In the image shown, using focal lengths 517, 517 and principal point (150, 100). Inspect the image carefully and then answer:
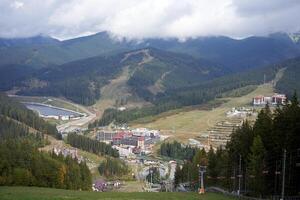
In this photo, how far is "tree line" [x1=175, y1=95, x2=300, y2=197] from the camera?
174ft

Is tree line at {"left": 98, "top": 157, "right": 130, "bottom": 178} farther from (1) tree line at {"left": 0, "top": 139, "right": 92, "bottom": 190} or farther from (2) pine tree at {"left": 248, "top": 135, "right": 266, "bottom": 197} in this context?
(2) pine tree at {"left": 248, "top": 135, "right": 266, "bottom": 197}

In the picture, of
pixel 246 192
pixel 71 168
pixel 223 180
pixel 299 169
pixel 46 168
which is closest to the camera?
pixel 299 169

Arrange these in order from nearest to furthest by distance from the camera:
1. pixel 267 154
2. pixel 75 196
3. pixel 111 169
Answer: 1. pixel 75 196
2. pixel 267 154
3. pixel 111 169

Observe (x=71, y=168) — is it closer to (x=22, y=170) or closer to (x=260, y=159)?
(x=22, y=170)

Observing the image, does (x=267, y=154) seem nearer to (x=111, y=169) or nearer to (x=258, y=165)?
(x=258, y=165)

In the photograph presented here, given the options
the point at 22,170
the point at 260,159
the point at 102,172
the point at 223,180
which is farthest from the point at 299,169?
the point at 102,172

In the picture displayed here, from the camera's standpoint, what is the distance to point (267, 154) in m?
57.2

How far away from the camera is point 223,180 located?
76938 mm

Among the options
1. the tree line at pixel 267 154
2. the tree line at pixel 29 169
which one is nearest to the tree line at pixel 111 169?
the tree line at pixel 29 169

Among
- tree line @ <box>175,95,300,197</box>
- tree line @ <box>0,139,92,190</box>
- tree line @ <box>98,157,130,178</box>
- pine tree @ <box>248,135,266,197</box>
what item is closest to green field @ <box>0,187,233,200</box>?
tree line @ <box>175,95,300,197</box>

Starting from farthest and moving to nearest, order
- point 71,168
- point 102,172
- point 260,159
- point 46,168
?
point 102,172, point 71,168, point 46,168, point 260,159

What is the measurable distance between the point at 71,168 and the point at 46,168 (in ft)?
41.6

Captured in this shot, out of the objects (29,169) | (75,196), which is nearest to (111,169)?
(29,169)

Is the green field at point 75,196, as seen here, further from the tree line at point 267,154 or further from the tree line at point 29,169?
the tree line at point 29,169
